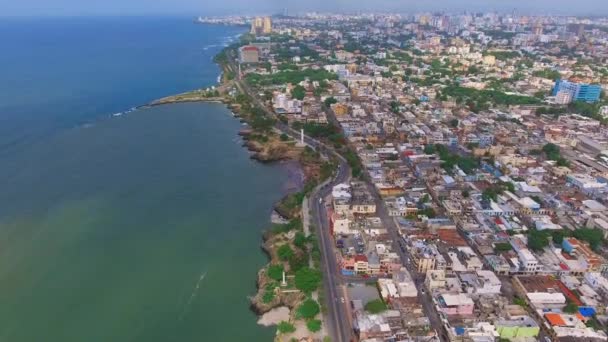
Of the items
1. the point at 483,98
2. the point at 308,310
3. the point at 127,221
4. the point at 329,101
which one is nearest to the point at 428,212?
the point at 308,310

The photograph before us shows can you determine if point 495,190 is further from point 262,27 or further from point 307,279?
point 262,27

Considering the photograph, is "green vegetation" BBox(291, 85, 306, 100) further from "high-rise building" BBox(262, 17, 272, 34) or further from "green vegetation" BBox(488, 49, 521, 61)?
"high-rise building" BBox(262, 17, 272, 34)

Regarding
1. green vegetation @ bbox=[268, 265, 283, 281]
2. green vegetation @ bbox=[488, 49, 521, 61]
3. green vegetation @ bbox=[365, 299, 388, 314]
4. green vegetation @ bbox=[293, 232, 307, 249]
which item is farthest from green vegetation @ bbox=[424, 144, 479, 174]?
green vegetation @ bbox=[488, 49, 521, 61]

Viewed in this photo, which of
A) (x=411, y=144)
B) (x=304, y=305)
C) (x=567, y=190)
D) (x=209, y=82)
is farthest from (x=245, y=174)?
(x=209, y=82)

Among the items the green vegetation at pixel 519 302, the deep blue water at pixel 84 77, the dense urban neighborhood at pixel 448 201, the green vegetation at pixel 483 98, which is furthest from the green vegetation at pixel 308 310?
the green vegetation at pixel 483 98

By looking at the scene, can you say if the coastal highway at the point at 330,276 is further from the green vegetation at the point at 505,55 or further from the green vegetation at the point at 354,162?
the green vegetation at the point at 505,55

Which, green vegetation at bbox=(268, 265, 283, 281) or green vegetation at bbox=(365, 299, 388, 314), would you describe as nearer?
green vegetation at bbox=(365, 299, 388, 314)

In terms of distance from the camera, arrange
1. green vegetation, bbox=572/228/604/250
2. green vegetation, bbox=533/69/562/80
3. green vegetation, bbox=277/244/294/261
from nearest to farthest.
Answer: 1. green vegetation, bbox=277/244/294/261
2. green vegetation, bbox=572/228/604/250
3. green vegetation, bbox=533/69/562/80
